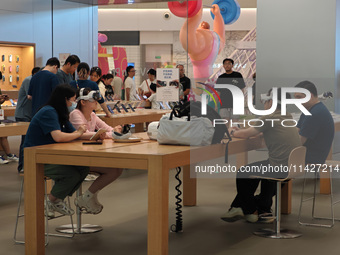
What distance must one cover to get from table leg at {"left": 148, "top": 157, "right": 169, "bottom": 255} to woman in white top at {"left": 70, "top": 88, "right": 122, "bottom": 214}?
3.19ft

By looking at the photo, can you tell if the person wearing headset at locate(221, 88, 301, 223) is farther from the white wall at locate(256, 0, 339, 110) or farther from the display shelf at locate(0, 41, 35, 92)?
the display shelf at locate(0, 41, 35, 92)

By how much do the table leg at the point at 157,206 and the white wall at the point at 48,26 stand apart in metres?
8.46

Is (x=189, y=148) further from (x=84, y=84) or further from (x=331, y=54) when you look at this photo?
(x=331, y=54)

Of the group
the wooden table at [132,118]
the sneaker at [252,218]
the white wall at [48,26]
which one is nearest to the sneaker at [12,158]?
the wooden table at [132,118]

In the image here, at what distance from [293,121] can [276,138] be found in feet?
0.82

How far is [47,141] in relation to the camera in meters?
4.24

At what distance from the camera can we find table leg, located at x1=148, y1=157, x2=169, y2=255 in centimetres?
347

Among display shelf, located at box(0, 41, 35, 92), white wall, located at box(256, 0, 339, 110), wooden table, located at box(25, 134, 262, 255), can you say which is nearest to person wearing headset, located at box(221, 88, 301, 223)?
wooden table, located at box(25, 134, 262, 255)

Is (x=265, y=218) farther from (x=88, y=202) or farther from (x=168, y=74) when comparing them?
(x=168, y=74)

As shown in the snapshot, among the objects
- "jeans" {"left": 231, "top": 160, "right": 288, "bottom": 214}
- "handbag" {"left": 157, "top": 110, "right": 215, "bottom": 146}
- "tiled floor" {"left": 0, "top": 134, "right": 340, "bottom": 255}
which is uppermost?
"handbag" {"left": 157, "top": 110, "right": 215, "bottom": 146}

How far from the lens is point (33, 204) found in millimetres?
3930

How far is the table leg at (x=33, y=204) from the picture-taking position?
12.9ft

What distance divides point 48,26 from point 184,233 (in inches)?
318

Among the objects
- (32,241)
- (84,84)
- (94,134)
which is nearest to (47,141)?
(94,134)
